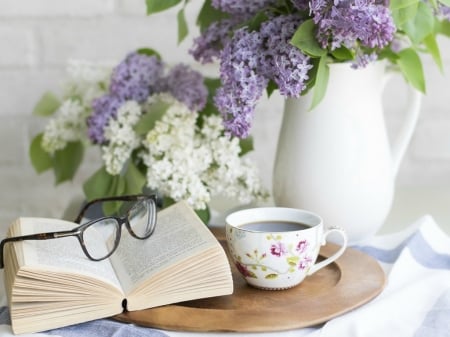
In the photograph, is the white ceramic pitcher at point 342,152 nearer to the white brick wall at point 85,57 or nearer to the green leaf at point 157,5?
the green leaf at point 157,5

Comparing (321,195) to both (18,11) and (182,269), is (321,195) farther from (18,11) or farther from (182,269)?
(18,11)

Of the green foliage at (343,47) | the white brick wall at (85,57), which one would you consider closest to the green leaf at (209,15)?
the green foliage at (343,47)

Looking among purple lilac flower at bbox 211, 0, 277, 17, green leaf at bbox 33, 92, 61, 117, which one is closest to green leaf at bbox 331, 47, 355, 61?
purple lilac flower at bbox 211, 0, 277, 17

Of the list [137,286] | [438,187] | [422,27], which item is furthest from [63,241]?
[438,187]

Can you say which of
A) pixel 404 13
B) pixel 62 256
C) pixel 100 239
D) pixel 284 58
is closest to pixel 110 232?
pixel 100 239

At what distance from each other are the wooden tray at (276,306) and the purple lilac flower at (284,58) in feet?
0.67

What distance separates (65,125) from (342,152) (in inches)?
16.4

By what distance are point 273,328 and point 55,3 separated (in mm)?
875

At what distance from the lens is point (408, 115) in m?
1.03

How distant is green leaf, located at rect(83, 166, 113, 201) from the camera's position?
1048 millimetres

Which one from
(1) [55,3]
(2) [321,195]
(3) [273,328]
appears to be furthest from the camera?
(1) [55,3]

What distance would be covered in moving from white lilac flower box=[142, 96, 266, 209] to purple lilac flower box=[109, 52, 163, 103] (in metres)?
0.06

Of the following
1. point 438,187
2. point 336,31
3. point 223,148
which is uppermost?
point 336,31

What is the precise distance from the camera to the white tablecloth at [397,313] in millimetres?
704
